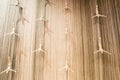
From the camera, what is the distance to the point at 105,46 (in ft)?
11.8

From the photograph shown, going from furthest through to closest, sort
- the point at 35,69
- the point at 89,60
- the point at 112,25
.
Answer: the point at 112,25 → the point at 89,60 → the point at 35,69

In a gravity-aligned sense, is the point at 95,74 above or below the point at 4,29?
below

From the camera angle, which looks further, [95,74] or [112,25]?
[112,25]

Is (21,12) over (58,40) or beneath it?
over

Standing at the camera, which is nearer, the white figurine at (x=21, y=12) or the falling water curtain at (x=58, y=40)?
the falling water curtain at (x=58, y=40)

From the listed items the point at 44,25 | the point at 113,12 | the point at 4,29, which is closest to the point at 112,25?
the point at 113,12

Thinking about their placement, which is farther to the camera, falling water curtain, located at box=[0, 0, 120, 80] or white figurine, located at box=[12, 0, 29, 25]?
white figurine, located at box=[12, 0, 29, 25]

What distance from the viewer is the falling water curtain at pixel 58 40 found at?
10.8ft

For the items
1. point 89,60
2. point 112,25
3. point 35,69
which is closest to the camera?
point 35,69

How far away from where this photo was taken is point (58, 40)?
3.58 meters

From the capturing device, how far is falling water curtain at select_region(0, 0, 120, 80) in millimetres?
3293

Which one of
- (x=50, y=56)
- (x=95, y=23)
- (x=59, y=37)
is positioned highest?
(x=95, y=23)

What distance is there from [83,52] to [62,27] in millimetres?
543

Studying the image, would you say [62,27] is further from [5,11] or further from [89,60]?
[5,11]
